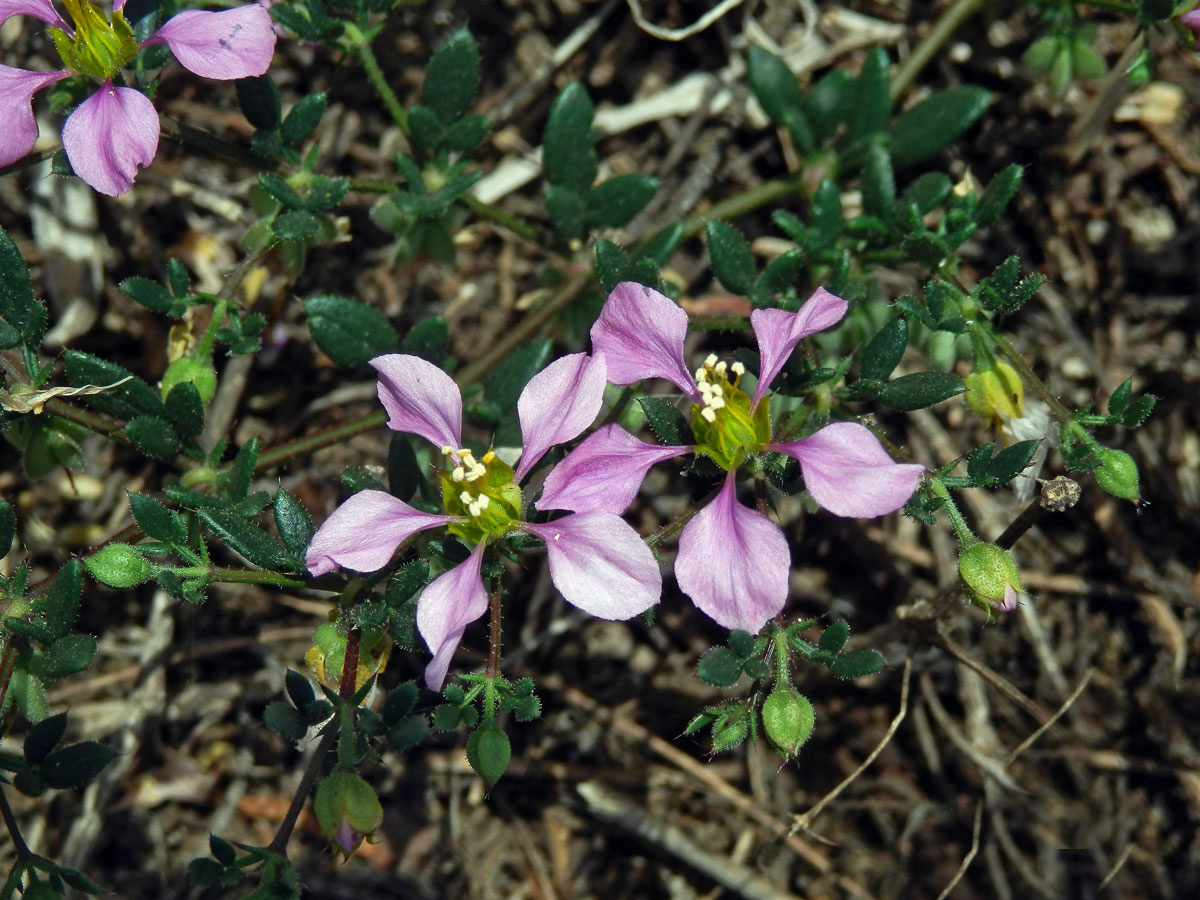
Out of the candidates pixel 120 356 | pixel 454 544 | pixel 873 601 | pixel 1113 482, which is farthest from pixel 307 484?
pixel 1113 482

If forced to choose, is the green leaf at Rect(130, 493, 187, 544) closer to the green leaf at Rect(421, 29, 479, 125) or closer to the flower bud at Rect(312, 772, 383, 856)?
the flower bud at Rect(312, 772, 383, 856)

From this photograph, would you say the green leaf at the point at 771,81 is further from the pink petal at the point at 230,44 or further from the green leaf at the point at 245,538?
the green leaf at the point at 245,538

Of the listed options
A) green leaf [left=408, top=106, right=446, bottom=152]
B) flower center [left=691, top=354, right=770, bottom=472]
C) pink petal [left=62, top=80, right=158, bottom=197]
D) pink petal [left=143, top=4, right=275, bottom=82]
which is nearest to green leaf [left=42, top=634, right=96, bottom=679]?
pink petal [left=62, top=80, right=158, bottom=197]

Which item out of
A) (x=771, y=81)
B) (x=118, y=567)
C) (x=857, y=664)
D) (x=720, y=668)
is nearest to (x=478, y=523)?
(x=720, y=668)

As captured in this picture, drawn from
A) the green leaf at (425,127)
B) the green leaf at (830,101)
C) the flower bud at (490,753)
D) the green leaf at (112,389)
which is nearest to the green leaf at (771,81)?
the green leaf at (830,101)

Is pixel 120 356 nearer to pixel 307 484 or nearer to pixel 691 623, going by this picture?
pixel 307 484

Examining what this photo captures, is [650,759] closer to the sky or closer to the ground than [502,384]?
closer to the ground

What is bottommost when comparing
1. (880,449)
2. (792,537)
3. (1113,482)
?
(792,537)
